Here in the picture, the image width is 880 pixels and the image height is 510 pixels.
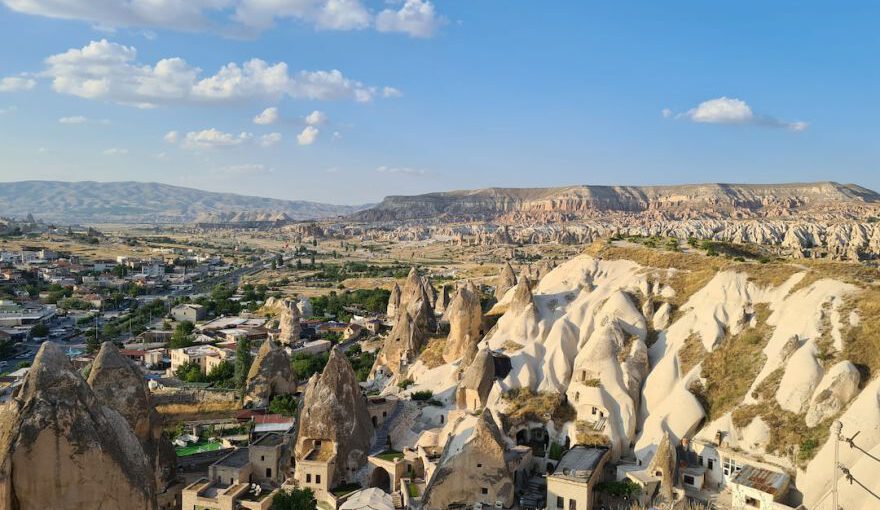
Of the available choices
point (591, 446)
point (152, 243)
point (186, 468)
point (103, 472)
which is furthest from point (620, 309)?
point (152, 243)

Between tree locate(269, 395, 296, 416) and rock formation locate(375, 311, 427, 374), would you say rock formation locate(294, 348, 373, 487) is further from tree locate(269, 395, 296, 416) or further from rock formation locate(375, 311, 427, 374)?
rock formation locate(375, 311, 427, 374)

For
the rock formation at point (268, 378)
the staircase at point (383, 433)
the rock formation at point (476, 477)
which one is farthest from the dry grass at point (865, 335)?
the rock formation at point (268, 378)

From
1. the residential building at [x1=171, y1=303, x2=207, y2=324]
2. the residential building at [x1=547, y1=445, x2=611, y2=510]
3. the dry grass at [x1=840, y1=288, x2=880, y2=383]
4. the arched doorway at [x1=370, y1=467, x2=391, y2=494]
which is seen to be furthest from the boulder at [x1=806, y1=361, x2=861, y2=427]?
the residential building at [x1=171, y1=303, x2=207, y2=324]

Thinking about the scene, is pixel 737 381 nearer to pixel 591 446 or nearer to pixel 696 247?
pixel 591 446

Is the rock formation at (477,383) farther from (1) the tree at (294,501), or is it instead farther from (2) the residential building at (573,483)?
(1) the tree at (294,501)

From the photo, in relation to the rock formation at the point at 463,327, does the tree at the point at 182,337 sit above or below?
below

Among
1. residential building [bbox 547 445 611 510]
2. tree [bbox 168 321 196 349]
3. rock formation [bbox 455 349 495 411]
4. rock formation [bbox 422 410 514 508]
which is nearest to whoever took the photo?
residential building [bbox 547 445 611 510]
